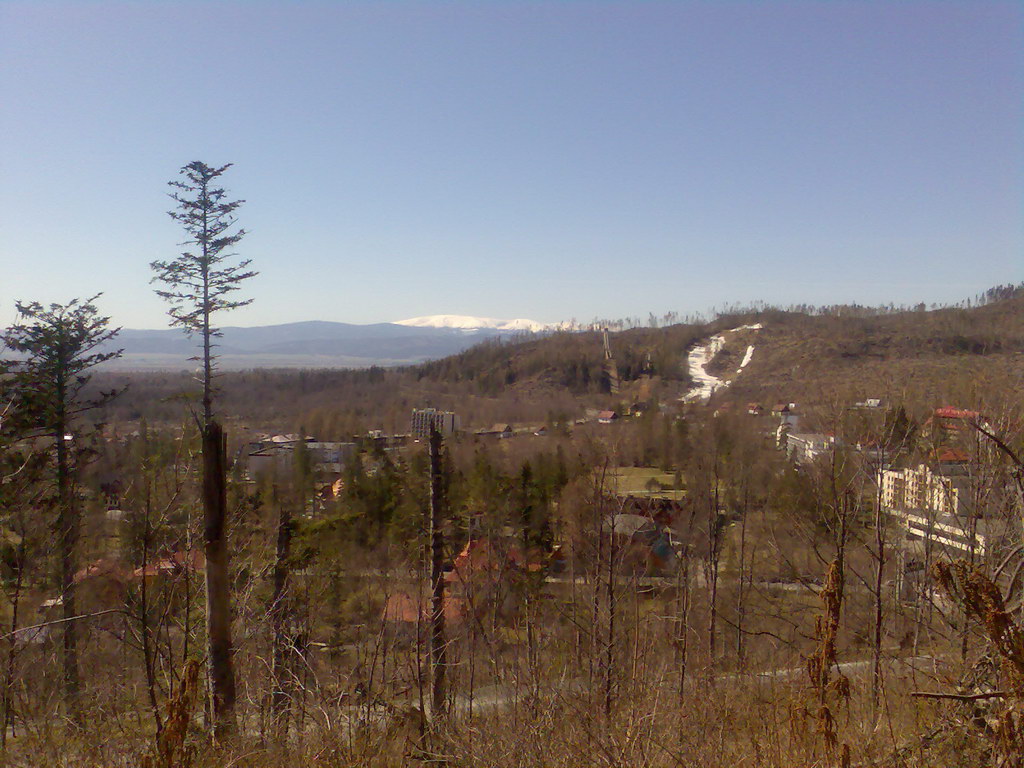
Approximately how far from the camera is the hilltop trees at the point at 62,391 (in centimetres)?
841

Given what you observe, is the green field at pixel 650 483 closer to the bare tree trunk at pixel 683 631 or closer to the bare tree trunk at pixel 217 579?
the bare tree trunk at pixel 683 631

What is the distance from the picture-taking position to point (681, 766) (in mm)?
2443

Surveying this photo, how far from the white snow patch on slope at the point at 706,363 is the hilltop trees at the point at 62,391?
174 ft

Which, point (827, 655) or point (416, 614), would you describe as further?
point (416, 614)

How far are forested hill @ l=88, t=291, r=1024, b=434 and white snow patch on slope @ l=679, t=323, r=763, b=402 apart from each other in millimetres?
1016

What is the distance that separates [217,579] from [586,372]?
220 ft

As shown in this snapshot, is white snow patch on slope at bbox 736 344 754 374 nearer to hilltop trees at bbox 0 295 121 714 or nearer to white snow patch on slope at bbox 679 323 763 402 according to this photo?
white snow patch on slope at bbox 679 323 763 402

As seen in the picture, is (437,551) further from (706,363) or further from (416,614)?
(706,363)

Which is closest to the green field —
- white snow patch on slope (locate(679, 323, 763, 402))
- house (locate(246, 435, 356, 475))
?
house (locate(246, 435, 356, 475))

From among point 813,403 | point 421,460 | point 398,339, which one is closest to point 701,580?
point 421,460

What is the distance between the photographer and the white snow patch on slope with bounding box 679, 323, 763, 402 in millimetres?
62787

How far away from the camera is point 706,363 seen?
244 ft

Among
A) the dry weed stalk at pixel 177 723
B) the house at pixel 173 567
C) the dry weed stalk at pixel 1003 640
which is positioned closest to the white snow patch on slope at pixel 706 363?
the house at pixel 173 567

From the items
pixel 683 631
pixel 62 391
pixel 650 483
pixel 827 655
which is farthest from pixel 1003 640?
pixel 650 483
